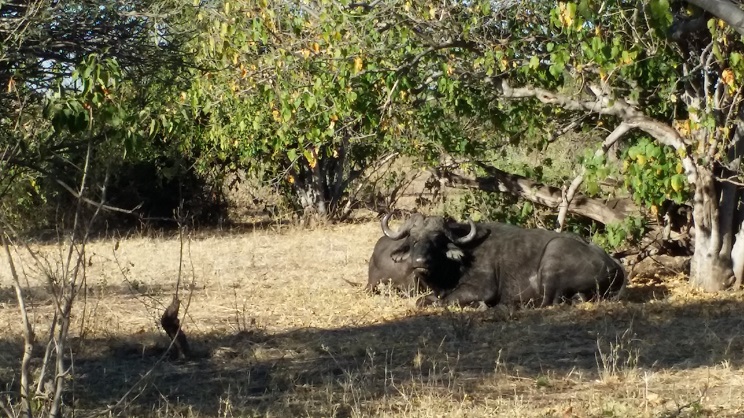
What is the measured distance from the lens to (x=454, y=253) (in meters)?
10.8

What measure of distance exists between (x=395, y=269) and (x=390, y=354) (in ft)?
10.4

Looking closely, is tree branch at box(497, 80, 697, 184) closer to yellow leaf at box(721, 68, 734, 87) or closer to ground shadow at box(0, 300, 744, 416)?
yellow leaf at box(721, 68, 734, 87)

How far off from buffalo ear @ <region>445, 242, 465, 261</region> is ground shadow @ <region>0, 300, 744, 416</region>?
1.23 m

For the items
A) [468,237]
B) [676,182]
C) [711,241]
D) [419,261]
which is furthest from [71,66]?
[711,241]

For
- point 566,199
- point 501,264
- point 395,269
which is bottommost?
point 395,269

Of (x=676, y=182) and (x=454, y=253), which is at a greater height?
(x=676, y=182)

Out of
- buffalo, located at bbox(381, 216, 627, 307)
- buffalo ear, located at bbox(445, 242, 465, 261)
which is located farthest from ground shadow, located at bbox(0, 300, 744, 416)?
buffalo ear, located at bbox(445, 242, 465, 261)

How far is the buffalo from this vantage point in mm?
10430

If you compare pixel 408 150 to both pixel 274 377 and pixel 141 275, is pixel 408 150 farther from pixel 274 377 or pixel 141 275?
pixel 274 377

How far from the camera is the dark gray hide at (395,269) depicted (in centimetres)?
1088

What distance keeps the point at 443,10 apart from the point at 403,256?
252 cm

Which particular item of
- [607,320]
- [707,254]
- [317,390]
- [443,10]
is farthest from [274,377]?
[707,254]

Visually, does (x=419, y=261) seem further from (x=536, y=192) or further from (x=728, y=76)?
(x=728, y=76)

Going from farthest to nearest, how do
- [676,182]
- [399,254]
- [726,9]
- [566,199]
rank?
[566,199]
[399,254]
[676,182]
[726,9]
